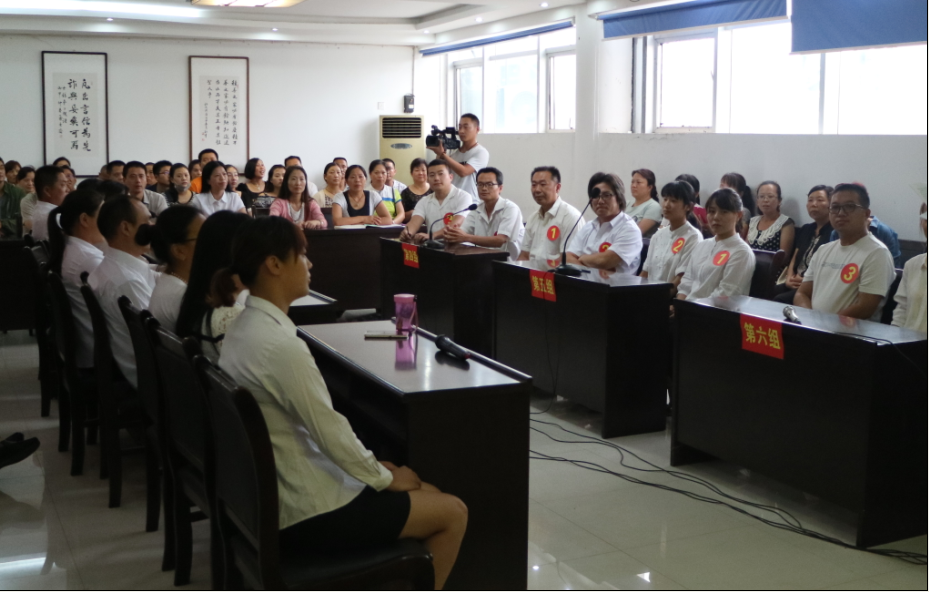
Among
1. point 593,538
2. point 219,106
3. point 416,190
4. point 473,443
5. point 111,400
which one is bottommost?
point 593,538

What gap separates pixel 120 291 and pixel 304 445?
156cm

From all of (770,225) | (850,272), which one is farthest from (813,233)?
(850,272)

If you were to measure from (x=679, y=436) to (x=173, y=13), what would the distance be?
26.7 feet

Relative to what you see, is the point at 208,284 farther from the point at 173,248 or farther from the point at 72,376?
the point at 72,376

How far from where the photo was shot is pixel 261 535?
1704 millimetres

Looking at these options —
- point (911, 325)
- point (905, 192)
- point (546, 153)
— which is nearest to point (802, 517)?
point (911, 325)

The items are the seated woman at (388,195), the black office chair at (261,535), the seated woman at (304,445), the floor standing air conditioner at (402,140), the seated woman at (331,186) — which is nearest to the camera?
the black office chair at (261,535)

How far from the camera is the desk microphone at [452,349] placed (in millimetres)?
2383

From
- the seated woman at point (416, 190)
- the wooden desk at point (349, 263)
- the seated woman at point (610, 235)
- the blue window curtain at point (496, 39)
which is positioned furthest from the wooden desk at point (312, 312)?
the blue window curtain at point (496, 39)

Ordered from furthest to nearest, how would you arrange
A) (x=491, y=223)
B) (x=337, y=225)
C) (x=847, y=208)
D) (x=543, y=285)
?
(x=337, y=225) → (x=491, y=223) → (x=543, y=285) → (x=847, y=208)

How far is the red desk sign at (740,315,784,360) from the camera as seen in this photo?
302 cm

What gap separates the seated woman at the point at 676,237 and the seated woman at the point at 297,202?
266 centimetres

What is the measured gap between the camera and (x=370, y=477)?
1862mm

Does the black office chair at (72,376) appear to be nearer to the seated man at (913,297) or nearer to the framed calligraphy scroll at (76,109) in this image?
the seated man at (913,297)
